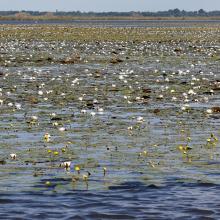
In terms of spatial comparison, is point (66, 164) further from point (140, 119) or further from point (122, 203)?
point (140, 119)

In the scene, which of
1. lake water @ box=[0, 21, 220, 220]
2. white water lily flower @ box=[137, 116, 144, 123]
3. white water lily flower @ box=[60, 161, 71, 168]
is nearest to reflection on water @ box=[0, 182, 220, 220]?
lake water @ box=[0, 21, 220, 220]

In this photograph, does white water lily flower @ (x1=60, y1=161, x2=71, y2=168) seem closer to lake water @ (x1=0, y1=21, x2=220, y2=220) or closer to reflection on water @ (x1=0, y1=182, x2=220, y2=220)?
lake water @ (x1=0, y1=21, x2=220, y2=220)

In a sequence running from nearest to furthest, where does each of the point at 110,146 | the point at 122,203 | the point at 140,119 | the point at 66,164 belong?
1. the point at 122,203
2. the point at 66,164
3. the point at 110,146
4. the point at 140,119

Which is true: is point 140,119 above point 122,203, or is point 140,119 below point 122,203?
above

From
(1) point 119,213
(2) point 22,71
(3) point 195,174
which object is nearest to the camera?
(1) point 119,213

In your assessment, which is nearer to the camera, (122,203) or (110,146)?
(122,203)

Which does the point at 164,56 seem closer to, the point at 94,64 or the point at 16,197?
the point at 94,64

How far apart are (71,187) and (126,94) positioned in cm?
1309

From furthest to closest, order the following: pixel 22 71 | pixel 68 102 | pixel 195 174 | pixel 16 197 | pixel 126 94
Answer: pixel 22 71, pixel 126 94, pixel 68 102, pixel 195 174, pixel 16 197

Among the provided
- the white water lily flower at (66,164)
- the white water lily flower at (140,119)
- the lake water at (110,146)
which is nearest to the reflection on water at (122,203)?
the lake water at (110,146)

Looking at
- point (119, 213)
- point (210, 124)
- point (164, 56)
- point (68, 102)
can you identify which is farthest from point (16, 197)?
point (164, 56)

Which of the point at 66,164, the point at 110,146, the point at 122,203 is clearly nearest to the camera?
the point at 122,203

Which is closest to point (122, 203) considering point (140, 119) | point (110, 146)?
point (110, 146)

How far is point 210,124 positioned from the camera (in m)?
19.5
